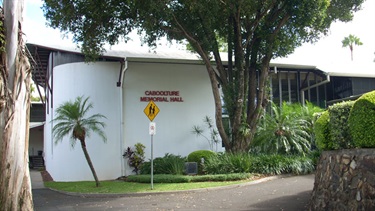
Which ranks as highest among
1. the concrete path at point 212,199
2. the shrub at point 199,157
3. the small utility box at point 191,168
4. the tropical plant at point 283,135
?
the tropical plant at point 283,135

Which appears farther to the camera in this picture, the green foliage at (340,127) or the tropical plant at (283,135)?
→ the tropical plant at (283,135)

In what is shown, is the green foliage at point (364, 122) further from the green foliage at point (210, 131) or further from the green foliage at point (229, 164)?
the green foliage at point (210, 131)

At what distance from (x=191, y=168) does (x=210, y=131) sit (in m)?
4.40

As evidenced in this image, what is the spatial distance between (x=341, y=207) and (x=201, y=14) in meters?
9.87

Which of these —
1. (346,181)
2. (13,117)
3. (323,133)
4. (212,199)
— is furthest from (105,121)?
(13,117)

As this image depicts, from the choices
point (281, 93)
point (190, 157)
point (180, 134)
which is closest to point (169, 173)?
point (190, 157)

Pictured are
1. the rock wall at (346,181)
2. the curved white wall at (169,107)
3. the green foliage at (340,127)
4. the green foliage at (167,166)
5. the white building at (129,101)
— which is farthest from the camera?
the curved white wall at (169,107)

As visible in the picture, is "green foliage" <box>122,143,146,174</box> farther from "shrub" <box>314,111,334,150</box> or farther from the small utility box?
"shrub" <box>314,111,334,150</box>

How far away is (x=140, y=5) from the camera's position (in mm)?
14039

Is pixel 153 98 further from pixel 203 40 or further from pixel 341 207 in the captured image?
pixel 341 207

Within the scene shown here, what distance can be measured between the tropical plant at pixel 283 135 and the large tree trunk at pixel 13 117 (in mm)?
13699

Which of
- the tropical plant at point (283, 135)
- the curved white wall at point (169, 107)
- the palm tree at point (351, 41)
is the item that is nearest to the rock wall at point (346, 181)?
the tropical plant at point (283, 135)

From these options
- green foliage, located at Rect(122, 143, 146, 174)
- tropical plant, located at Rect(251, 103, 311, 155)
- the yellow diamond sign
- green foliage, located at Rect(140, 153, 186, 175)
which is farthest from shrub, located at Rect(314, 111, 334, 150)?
green foliage, located at Rect(122, 143, 146, 174)

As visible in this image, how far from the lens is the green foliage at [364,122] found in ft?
24.1
